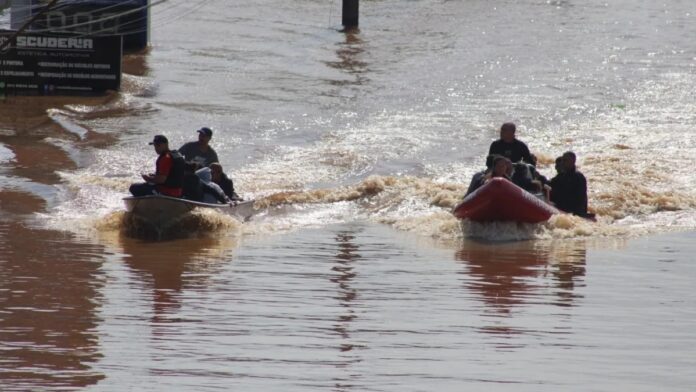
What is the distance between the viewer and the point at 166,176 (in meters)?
16.8

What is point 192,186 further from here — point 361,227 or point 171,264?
point 171,264

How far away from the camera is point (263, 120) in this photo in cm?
2889

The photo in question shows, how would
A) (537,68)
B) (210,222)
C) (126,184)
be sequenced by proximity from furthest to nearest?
(537,68)
(126,184)
(210,222)

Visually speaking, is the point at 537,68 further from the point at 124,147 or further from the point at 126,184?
the point at 126,184

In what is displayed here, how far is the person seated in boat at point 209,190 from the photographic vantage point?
1789 cm

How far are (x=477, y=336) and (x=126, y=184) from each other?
1200cm

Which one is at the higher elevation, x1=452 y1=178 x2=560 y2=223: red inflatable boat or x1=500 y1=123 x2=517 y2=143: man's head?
x1=500 y1=123 x2=517 y2=143: man's head

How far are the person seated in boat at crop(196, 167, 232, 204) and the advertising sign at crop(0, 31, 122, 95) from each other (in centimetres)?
1341

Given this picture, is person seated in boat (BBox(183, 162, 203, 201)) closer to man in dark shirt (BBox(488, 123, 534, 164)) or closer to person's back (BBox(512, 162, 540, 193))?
man in dark shirt (BBox(488, 123, 534, 164))

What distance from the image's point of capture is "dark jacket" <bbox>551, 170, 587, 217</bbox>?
1856 centimetres

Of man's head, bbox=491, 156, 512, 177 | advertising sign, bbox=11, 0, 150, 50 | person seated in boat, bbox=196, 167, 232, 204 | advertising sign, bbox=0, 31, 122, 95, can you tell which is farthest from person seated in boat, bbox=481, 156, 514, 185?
advertising sign, bbox=11, 0, 150, 50

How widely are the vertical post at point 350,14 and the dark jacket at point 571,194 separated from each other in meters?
26.2

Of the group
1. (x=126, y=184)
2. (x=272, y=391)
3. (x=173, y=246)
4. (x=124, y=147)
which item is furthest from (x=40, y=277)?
(x=124, y=147)

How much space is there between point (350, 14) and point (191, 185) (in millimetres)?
27842
